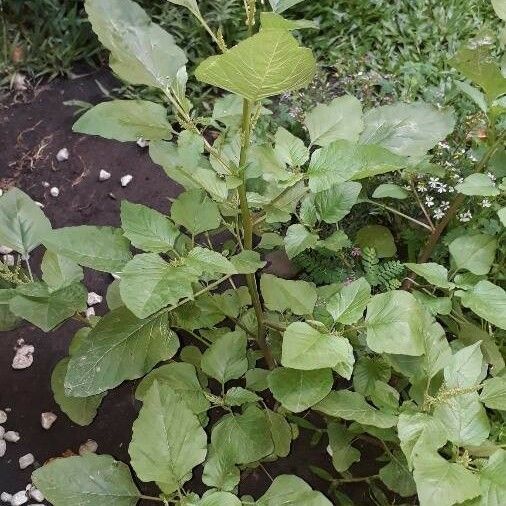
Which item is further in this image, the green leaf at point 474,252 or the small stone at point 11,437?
the small stone at point 11,437

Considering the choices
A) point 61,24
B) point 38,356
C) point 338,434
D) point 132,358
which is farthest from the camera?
point 61,24

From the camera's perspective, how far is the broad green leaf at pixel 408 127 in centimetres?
159

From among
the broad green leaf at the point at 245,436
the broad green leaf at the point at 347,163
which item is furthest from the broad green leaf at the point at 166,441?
the broad green leaf at the point at 347,163

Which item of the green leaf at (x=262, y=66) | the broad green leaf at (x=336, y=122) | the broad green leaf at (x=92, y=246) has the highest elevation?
the green leaf at (x=262, y=66)

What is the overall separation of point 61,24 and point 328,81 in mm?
1033

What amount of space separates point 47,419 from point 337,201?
106cm

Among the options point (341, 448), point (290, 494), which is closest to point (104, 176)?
point (341, 448)

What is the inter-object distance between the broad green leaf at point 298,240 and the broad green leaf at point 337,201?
6 centimetres

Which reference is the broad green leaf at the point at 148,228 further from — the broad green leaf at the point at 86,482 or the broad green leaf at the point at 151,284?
the broad green leaf at the point at 86,482

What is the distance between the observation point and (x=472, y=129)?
2.11 metres

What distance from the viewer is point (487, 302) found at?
156 centimetres

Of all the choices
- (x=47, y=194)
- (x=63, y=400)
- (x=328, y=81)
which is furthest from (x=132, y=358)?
(x=328, y=81)

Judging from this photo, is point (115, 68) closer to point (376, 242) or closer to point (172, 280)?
point (172, 280)

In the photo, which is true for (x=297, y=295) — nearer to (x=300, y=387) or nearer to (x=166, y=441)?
(x=300, y=387)
